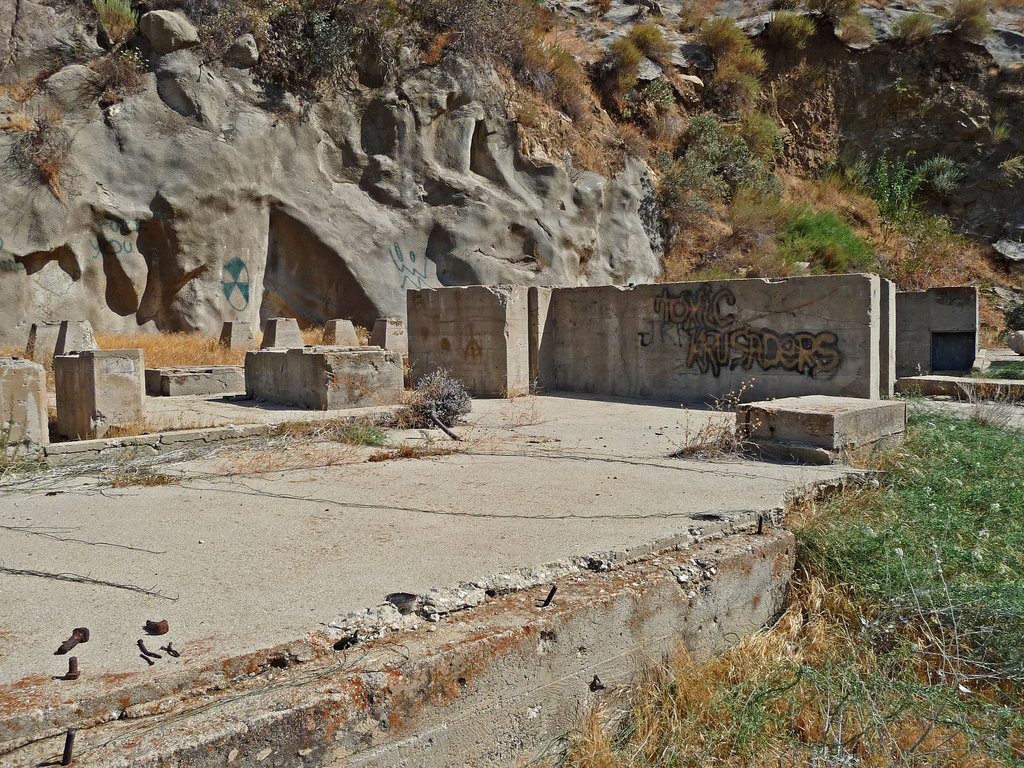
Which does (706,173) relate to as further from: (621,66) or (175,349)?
(175,349)

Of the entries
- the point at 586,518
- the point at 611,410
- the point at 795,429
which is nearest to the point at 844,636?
the point at 586,518

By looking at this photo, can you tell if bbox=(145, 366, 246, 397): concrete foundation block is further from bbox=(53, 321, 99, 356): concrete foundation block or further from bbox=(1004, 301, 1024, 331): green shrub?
bbox=(1004, 301, 1024, 331): green shrub

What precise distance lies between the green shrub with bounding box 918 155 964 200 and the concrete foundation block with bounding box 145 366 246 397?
2619 cm

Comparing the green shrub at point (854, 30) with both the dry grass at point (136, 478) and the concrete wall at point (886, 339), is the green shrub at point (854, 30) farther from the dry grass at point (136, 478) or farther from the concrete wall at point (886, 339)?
the dry grass at point (136, 478)

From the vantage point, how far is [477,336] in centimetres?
1109

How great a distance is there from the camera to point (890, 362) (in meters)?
9.85

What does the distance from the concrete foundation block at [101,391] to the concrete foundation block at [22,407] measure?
0.72 m

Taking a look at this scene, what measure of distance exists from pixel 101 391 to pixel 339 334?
29.6 ft

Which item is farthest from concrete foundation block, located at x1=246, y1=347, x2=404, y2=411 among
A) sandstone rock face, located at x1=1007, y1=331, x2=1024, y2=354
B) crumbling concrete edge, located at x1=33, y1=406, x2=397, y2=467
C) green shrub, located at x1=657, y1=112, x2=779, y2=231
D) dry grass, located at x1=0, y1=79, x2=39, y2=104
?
sandstone rock face, located at x1=1007, y1=331, x2=1024, y2=354

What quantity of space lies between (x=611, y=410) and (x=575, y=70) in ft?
55.6

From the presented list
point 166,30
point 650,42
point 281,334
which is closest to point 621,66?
point 650,42

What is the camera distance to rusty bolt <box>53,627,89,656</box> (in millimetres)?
2529

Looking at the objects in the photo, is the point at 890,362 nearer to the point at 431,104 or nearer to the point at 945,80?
the point at 431,104

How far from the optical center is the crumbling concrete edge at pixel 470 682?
87.7 inches
